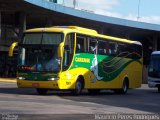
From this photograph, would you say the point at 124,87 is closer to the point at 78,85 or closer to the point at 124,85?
the point at 124,85

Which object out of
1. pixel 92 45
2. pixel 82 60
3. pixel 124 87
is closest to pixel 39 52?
pixel 82 60

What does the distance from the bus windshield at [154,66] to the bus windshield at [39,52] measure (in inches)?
560

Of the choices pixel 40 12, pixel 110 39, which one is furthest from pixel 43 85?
pixel 40 12

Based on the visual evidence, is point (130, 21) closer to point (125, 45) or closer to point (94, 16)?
point (94, 16)

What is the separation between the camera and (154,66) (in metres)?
39.4

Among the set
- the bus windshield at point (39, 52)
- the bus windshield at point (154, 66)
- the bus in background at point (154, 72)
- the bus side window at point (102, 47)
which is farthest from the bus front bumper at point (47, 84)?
the bus windshield at point (154, 66)

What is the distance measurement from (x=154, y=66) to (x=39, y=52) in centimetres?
1478

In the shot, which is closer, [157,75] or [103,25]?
[157,75]

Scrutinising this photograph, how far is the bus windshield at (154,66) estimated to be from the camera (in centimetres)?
3900

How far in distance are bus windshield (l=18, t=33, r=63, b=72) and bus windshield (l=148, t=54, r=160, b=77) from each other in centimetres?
1422

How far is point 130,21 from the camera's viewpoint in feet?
210

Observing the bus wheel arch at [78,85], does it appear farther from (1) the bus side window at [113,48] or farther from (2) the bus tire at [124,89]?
(2) the bus tire at [124,89]

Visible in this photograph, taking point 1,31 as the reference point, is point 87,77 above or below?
below

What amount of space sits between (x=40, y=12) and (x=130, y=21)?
1435cm
